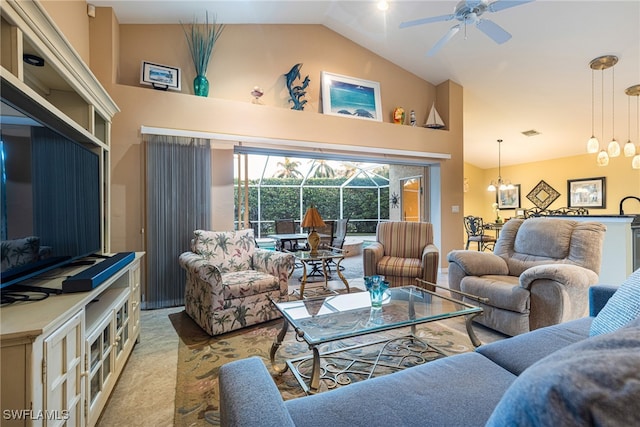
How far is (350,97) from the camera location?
4.68 m

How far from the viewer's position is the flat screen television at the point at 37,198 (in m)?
1.22

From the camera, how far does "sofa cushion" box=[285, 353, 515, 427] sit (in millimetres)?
900

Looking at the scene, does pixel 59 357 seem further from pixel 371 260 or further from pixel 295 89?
pixel 295 89

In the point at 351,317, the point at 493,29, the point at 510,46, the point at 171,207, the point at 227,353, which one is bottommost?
the point at 227,353

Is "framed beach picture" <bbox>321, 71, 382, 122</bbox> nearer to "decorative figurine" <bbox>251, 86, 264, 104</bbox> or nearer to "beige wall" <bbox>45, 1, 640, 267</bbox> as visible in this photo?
"beige wall" <bbox>45, 1, 640, 267</bbox>

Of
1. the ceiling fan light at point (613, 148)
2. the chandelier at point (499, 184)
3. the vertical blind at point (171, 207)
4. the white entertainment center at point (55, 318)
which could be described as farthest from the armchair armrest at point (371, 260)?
the chandelier at point (499, 184)

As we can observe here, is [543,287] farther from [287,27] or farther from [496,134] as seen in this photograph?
[496,134]

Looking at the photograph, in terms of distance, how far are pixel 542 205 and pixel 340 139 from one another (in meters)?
6.42

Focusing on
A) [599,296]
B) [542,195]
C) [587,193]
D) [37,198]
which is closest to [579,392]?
[599,296]

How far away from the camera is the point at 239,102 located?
3797 mm

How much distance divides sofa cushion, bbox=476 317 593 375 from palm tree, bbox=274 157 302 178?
7023 millimetres

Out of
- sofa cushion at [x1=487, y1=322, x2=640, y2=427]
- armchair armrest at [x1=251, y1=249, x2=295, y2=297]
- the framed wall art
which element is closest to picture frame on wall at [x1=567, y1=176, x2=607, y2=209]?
the framed wall art

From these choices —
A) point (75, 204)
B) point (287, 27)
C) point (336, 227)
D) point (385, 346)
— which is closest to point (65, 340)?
point (75, 204)

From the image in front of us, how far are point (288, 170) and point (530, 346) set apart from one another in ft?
24.3
